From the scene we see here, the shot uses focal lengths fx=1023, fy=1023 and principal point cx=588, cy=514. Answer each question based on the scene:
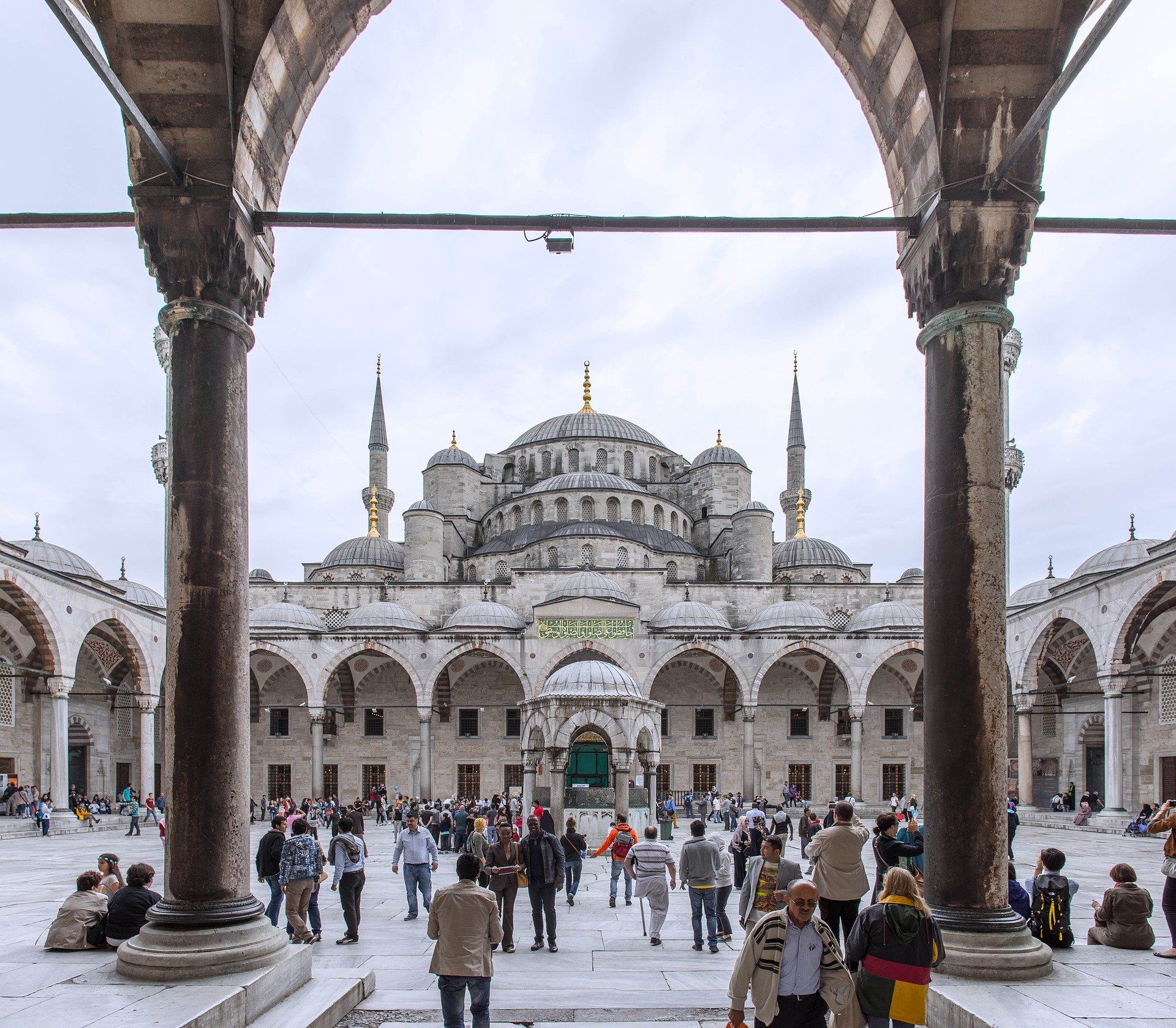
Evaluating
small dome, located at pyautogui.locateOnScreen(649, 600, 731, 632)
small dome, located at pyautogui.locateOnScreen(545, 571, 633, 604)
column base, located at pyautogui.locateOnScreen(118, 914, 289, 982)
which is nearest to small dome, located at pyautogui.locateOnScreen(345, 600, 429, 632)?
small dome, located at pyautogui.locateOnScreen(545, 571, 633, 604)

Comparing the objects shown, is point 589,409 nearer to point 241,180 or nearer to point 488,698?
point 488,698

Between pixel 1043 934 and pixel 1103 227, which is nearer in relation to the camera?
pixel 1103 227

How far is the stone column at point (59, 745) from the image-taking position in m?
21.2

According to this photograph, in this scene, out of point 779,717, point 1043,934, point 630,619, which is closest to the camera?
point 1043,934

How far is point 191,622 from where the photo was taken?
185 inches

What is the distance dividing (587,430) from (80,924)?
119 feet

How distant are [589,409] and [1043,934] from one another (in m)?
38.9

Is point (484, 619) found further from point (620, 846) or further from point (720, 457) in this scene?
point (620, 846)

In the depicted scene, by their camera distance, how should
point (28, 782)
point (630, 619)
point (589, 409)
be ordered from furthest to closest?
1. point (589, 409)
2. point (630, 619)
3. point (28, 782)

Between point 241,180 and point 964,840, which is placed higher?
point 241,180

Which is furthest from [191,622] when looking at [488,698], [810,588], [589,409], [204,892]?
[589,409]

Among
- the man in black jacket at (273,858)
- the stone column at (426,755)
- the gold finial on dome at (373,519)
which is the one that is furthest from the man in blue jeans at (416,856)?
the gold finial on dome at (373,519)

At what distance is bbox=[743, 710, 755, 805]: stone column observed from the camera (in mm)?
27594

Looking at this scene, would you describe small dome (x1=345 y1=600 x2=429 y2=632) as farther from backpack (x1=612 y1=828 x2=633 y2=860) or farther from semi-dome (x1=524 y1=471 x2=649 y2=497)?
backpack (x1=612 y1=828 x2=633 y2=860)
